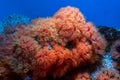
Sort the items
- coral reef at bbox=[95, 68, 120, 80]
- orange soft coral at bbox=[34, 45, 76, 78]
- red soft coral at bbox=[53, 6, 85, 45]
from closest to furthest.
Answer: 1. orange soft coral at bbox=[34, 45, 76, 78]
2. red soft coral at bbox=[53, 6, 85, 45]
3. coral reef at bbox=[95, 68, 120, 80]

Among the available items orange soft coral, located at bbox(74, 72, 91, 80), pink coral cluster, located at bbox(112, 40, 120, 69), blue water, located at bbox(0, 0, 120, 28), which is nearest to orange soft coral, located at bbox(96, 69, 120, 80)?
orange soft coral, located at bbox(74, 72, 91, 80)

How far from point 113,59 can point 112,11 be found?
5109 mm

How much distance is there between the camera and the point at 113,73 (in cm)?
434

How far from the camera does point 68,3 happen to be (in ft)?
29.5

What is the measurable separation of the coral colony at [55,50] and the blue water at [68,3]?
4758 millimetres

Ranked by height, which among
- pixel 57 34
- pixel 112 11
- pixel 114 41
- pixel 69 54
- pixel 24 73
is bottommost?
pixel 24 73

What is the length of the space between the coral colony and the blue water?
4.76 metres

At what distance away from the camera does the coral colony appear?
3.82 metres

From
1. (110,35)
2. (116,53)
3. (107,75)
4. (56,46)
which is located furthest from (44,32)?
(110,35)

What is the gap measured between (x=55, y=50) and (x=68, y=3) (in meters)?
5.34

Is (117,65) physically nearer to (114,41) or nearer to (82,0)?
(114,41)

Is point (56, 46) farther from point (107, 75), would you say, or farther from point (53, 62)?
point (107, 75)

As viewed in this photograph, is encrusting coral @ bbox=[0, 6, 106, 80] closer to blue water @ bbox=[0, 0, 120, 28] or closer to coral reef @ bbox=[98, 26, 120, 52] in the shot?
coral reef @ bbox=[98, 26, 120, 52]

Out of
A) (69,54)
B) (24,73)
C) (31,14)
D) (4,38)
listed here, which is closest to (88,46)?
(69,54)
